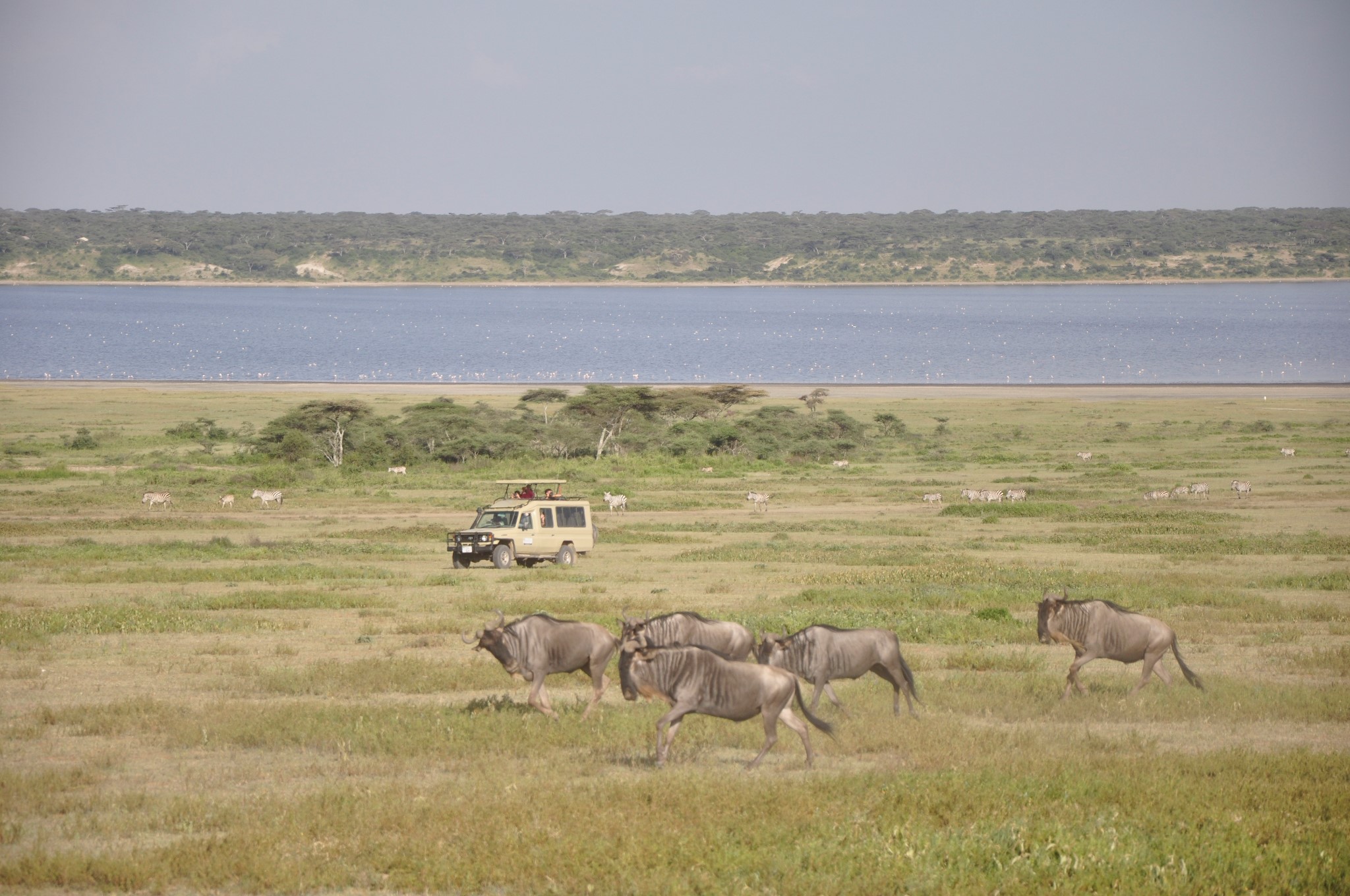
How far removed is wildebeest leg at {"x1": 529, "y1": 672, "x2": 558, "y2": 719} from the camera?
14.2m

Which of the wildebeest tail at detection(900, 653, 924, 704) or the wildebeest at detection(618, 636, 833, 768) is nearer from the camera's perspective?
the wildebeest at detection(618, 636, 833, 768)

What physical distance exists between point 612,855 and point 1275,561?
883 inches

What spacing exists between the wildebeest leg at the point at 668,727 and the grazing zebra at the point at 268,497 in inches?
1179

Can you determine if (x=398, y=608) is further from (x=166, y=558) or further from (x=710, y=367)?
(x=710, y=367)

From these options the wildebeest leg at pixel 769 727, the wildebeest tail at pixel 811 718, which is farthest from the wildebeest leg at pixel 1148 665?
the wildebeest leg at pixel 769 727

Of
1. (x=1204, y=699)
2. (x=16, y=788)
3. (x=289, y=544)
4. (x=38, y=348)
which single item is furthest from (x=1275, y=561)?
(x=38, y=348)

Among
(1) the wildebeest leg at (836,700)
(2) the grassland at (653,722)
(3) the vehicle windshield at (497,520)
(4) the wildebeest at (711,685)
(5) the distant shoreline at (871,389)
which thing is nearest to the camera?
(2) the grassland at (653,722)

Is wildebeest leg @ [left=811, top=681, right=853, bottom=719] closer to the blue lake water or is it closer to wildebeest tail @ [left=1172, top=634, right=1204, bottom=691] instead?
wildebeest tail @ [left=1172, top=634, right=1204, bottom=691]

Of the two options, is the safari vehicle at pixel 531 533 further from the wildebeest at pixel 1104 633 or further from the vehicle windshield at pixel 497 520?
the wildebeest at pixel 1104 633

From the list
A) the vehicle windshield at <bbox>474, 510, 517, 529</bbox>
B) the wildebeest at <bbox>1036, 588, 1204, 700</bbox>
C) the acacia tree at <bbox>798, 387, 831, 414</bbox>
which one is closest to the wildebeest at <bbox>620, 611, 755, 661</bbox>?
the wildebeest at <bbox>1036, 588, 1204, 700</bbox>

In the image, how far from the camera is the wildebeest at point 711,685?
12148 millimetres

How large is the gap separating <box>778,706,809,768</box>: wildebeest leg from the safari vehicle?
1681 centimetres

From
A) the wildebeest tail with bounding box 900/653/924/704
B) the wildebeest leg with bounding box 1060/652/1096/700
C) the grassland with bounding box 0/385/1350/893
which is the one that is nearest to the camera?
the grassland with bounding box 0/385/1350/893

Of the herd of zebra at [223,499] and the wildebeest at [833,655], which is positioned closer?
the wildebeest at [833,655]
